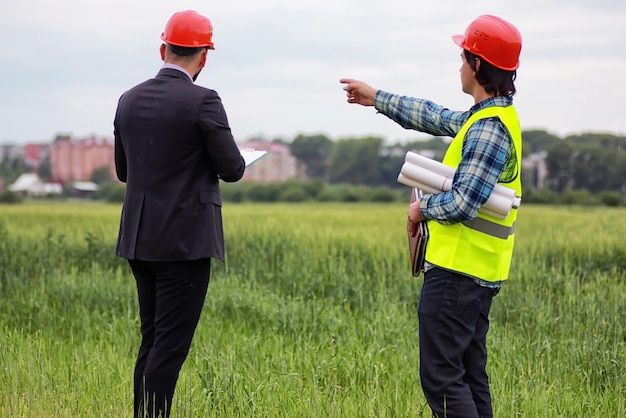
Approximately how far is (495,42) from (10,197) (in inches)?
1399

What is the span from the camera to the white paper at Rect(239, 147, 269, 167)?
12.0ft

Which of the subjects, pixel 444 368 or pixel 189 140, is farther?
pixel 189 140

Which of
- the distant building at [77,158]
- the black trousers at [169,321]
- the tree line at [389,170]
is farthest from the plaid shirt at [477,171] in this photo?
the distant building at [77,158]

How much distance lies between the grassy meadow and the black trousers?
0.22 m

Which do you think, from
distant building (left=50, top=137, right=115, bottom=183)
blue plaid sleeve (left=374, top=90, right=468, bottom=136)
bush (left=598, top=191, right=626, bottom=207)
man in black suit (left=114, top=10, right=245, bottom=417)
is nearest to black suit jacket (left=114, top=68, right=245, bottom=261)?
man in black suit (left=114, top=10, right=245, bottom=417)

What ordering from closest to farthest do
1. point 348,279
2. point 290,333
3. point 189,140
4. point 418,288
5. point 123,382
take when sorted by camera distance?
1. point 189,140
2. point 123,382
3. point 290,333
4. point 418,288
5. point 348,279

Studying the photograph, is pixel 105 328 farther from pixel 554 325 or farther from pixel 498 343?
pixel 554 325

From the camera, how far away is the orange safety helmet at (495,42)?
3.03 m

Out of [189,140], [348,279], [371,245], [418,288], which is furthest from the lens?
[371,245]

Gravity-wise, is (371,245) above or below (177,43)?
below

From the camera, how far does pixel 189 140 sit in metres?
3.36

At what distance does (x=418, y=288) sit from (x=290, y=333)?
2026mm

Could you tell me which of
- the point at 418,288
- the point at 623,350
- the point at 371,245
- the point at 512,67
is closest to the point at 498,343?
the point at 623,350

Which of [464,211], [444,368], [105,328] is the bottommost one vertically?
[105,328]
